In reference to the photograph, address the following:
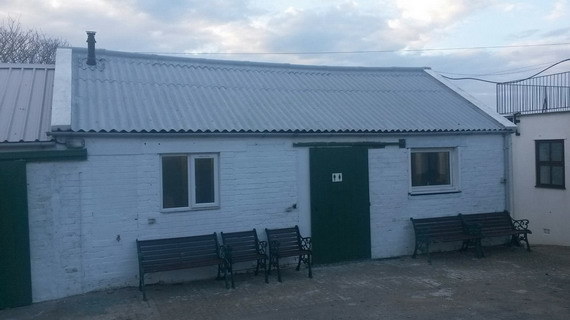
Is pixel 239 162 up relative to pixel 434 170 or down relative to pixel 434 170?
up

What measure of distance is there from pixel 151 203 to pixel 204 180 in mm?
1165

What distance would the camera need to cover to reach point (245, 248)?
10.8 metres

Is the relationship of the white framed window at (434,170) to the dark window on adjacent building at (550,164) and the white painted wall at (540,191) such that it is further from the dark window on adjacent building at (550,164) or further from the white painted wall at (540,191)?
the dark window on adjacent building at (550,164)

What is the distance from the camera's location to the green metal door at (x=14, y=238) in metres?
9.05

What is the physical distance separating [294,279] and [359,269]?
151 cm

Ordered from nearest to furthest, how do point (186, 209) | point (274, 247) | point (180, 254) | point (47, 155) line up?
point (47, 155)
point (180, 254)
point (186, 209)
point (274, 247)

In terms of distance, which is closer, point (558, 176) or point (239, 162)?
point (239, 162)

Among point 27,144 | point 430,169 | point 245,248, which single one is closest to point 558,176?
point 430,169

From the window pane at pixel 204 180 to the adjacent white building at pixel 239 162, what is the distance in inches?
0.8


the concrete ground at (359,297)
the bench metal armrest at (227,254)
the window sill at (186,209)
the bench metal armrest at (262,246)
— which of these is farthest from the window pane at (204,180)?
the concrete ground at (359,297)

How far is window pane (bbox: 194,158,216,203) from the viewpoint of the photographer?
36.0 feet

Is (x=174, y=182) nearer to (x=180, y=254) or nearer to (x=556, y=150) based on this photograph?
(x=180, y=254)

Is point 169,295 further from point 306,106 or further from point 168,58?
point 168,58

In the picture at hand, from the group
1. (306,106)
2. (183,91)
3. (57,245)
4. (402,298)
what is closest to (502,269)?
(402,298)
